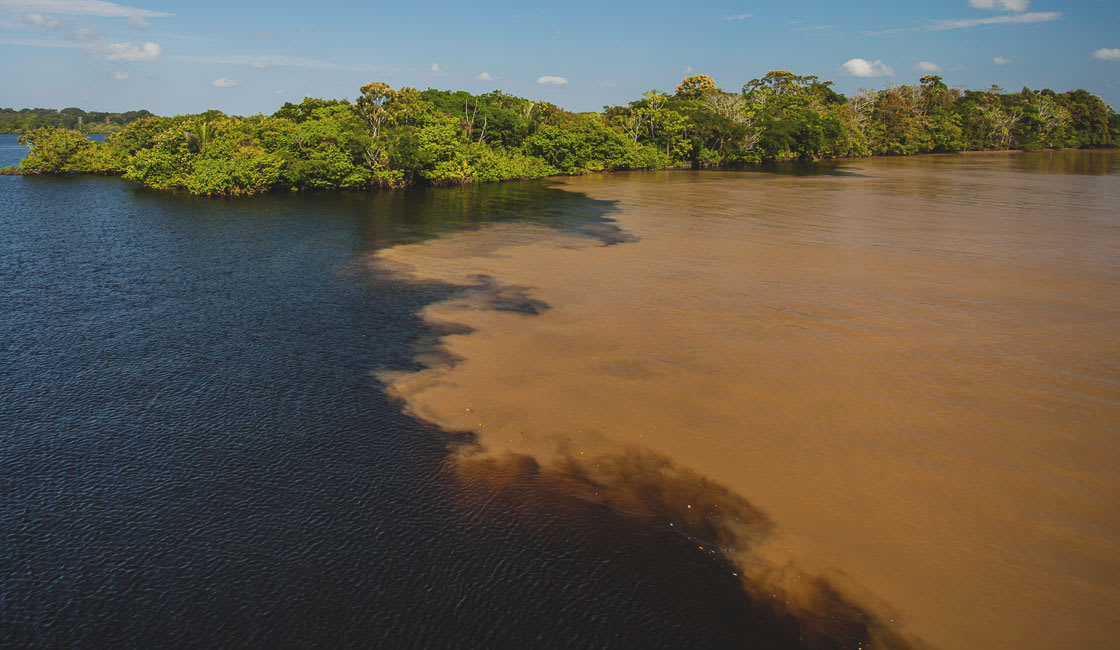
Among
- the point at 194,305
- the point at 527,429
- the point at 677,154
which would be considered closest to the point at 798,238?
the point at 527,429

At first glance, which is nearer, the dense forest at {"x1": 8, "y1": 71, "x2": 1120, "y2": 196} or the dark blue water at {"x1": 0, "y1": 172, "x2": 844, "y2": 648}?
the dark blue water at {"x1": 0, "y1": 172, "x2": 844, "y2": 648}

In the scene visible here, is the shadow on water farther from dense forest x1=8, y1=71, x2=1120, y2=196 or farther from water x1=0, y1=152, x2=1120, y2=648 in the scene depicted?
dense forest x1=8, y1=71, x2=1120, y2=196

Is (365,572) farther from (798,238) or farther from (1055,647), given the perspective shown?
(798,238)

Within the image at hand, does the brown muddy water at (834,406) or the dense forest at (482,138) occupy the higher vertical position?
the dense forest at (482,138)

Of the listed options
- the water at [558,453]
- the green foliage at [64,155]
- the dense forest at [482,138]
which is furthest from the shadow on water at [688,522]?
the green foliage at [64,155]

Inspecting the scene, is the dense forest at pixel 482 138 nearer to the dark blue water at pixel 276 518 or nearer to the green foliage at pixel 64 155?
the green foliage at pixel 64 155

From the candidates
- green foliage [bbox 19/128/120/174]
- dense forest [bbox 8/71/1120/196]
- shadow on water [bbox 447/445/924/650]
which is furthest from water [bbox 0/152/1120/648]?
green foliage [bbox 19/128/120/174]

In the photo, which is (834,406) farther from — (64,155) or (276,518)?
(64,155)
